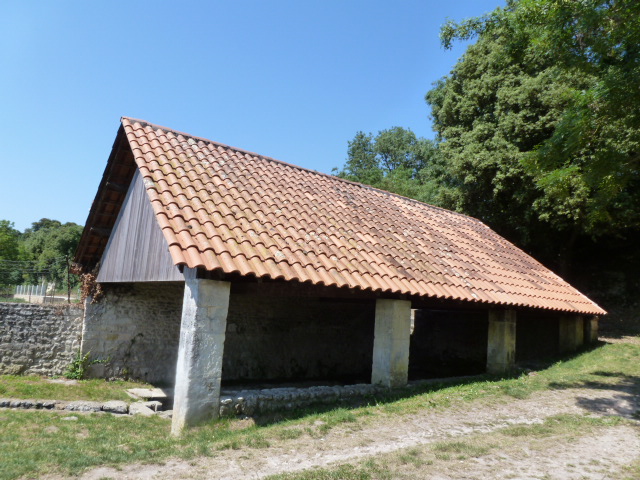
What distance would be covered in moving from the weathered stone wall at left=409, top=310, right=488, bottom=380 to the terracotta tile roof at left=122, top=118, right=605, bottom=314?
2.66 metres

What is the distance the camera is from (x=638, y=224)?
14594 mm

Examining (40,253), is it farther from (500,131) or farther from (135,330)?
(500,131)

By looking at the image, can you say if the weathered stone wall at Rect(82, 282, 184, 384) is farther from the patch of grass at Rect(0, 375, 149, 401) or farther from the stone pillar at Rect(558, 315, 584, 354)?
the stone pillar at Rect(558, 315, 584, 354)

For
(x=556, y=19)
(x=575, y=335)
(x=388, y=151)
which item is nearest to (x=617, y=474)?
(x=556, y=19)

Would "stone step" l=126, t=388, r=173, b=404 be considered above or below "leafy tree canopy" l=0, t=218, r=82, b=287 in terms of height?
below

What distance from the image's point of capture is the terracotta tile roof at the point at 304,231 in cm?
603

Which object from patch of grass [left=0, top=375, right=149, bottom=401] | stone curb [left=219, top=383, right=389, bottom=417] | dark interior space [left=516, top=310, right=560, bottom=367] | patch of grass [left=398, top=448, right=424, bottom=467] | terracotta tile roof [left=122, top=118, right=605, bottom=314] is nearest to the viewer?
patch of grass [left=398, top=448, right=424, bottom=467]

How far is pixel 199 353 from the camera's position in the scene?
5.44m

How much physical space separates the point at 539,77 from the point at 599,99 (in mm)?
8702

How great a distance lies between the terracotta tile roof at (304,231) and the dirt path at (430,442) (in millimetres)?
1997

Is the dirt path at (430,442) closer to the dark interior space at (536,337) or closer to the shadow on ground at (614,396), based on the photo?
the shadow on ground at (614,396)

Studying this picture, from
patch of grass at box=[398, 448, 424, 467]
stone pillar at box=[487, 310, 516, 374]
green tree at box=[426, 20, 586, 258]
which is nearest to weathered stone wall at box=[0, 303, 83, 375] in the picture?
patch of grass at box=[398, 448, 424, 467]

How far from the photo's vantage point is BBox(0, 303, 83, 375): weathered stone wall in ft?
28.3

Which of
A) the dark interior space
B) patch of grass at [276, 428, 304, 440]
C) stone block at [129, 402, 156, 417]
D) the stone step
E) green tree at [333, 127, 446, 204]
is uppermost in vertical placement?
green tree at [333, 127, 446, 204]
